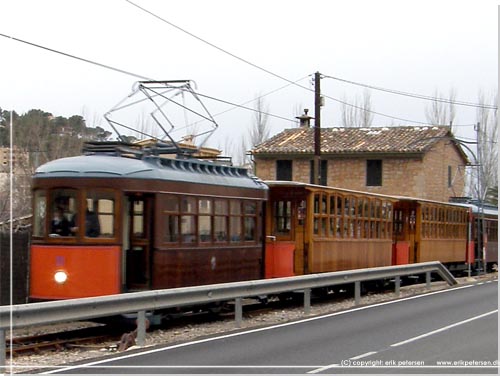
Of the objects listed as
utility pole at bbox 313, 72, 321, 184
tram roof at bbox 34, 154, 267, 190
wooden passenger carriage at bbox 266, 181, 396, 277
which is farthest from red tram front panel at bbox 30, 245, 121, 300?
utility pole at bbox 313, 72, 321, 184

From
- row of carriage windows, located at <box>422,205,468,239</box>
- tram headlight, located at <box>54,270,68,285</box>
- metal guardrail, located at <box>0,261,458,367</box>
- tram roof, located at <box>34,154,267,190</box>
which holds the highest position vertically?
tram roof, located at <box>34,154,267,190</box>

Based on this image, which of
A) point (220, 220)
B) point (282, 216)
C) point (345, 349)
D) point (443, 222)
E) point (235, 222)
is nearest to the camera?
point (345, 349)

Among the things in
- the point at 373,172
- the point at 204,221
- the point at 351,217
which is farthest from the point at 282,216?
the point at 373,172

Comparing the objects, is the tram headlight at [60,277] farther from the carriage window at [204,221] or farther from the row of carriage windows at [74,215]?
the carriage window at [204,221]

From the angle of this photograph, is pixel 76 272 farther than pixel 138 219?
No

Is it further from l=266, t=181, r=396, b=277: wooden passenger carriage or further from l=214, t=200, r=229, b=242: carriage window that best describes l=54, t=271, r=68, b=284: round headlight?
l=266, t=181, r=396, b=277: wooden passenger carriage

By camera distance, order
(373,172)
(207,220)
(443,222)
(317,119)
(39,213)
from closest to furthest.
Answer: (39,213)
(207,220)
(443,222)
(317,119)
(373,172)

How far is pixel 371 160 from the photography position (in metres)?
44.4

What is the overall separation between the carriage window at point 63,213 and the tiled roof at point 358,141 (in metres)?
30.9

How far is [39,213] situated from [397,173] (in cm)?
3174

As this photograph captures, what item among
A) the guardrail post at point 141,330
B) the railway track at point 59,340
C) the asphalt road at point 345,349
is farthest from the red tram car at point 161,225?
the asphalt road at point 345,349

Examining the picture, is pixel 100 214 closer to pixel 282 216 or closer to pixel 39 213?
pixel 39 213

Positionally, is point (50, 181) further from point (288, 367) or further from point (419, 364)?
point (419, 364)

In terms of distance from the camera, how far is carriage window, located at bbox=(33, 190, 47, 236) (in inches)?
551
